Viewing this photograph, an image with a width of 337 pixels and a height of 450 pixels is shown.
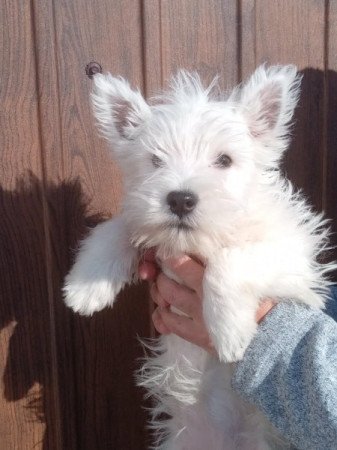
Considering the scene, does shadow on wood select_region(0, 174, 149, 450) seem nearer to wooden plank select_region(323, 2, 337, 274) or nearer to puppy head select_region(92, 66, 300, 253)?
puppy head select_region(92, 66, 300, 253)

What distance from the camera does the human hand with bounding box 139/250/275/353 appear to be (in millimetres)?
1544

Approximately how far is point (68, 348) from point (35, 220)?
0.57 m

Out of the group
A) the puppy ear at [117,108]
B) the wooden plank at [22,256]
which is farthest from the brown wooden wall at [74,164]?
the puppy ear at [117,108]

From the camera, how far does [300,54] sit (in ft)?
7.36

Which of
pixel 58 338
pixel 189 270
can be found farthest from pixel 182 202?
pixel 58 338

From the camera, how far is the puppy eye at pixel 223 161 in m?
1.67

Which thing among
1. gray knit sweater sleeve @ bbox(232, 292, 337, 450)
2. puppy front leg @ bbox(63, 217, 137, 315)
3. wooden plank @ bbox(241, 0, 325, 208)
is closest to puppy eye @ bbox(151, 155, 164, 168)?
puppy front leg @ bbox(63, 217, 137, 315)

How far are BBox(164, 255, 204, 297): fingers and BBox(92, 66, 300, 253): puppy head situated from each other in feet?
0.19

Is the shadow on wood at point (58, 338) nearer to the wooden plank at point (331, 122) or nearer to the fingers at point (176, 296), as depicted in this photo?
the fingers at point (176, 296)

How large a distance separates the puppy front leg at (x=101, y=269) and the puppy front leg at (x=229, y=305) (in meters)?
0.38

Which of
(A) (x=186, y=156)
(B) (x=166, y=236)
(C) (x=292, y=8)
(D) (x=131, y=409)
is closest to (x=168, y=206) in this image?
(B) (x=166, y=236)

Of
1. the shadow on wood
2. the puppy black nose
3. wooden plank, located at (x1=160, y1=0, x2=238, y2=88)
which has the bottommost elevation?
the shadow on wood

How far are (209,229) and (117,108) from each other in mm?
606

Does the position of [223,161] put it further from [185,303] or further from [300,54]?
[300,54]
